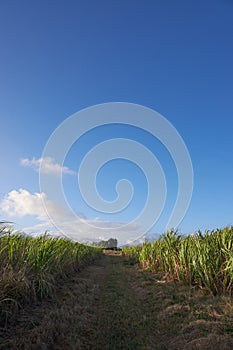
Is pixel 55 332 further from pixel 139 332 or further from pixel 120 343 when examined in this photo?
pixel 139 332

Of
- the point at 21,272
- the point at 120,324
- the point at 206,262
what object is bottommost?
the point at 120,324

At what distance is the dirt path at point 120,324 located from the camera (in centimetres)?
447

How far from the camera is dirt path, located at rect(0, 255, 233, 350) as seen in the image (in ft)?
14.7

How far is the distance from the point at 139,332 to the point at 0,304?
2490 millimetres

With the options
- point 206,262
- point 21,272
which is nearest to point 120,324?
point 21,272

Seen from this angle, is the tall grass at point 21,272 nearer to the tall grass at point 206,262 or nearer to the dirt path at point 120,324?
the dirt path at point 120,324

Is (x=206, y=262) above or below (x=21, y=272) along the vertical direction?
above

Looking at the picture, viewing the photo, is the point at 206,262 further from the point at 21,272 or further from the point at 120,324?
the point at 21,272

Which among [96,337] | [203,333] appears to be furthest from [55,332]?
[203,333]

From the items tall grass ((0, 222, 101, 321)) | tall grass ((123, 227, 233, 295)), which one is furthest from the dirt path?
tall grass ((123, 227, 233, 295))

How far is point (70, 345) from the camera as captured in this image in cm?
441

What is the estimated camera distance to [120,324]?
5.73 meters

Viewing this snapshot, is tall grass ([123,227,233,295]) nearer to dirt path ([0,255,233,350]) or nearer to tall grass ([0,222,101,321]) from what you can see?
dirt path ([0,255,233,350])

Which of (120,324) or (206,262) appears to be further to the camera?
(206,262)
